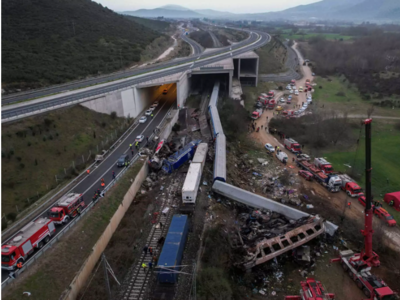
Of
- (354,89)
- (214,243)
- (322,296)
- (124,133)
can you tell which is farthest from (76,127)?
(354,89)

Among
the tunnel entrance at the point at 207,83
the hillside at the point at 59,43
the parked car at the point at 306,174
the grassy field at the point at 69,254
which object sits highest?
the hillside at the point at 59,43

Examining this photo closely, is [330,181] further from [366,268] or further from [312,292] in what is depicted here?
[312,292]

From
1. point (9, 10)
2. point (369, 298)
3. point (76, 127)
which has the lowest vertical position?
point (369, 298)

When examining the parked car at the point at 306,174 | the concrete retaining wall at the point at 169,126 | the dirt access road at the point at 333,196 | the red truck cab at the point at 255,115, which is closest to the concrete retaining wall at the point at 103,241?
the concrete retaining wall at the point at 169,126

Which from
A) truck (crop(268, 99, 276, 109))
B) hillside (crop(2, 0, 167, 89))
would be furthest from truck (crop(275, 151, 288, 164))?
hillside (crop(2, 0, 167, 89))

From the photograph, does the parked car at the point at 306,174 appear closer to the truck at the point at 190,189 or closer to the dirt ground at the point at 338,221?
the dirt ground at the point at 338,221

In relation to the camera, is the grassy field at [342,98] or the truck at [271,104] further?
the truck at [271,104]

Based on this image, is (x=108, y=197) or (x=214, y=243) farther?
(x=108, y=197)

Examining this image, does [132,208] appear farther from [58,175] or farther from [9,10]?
[9,10]
